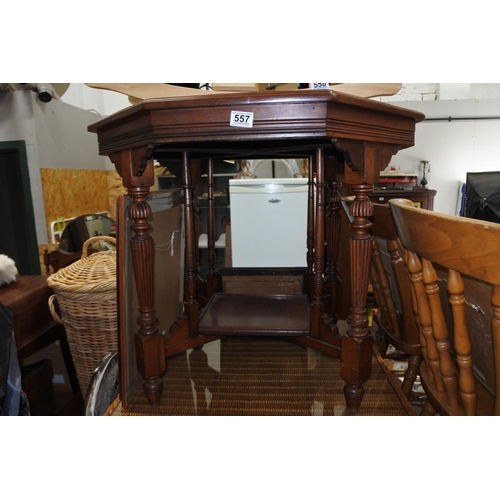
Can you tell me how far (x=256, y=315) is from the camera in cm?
120

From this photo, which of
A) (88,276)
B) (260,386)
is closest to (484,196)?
(260,386)

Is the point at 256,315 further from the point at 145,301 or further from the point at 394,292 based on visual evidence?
the point at 394,292

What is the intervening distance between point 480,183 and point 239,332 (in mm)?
2632

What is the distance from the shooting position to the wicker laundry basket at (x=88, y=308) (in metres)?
1.21

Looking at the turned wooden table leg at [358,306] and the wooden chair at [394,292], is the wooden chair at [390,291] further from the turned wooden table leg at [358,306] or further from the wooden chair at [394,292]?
the turned wooden table leg at [358,306]

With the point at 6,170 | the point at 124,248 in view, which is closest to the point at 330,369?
the point at 124,248

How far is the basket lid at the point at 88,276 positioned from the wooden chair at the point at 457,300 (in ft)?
3.05

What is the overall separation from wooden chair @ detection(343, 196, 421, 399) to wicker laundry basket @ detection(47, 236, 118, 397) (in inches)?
33.5

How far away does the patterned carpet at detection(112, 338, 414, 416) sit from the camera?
0.92 m

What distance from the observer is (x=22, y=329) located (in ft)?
4.13

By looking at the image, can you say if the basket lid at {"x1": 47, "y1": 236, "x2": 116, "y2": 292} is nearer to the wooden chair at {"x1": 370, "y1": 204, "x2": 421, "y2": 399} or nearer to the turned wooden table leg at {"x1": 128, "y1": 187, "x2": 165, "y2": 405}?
the turned wooden table leg at {"x1": 128, "y1": 187, "x2": 165, "y2": 405}

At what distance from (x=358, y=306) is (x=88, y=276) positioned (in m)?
0.90

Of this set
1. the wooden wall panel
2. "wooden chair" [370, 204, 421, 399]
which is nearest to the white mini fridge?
"wooden chair" [370, 204, 421, 399]

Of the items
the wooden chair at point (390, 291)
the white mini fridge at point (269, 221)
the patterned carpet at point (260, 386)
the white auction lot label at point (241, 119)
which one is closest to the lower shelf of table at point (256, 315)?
the patterned carpet at point (260, 386)
